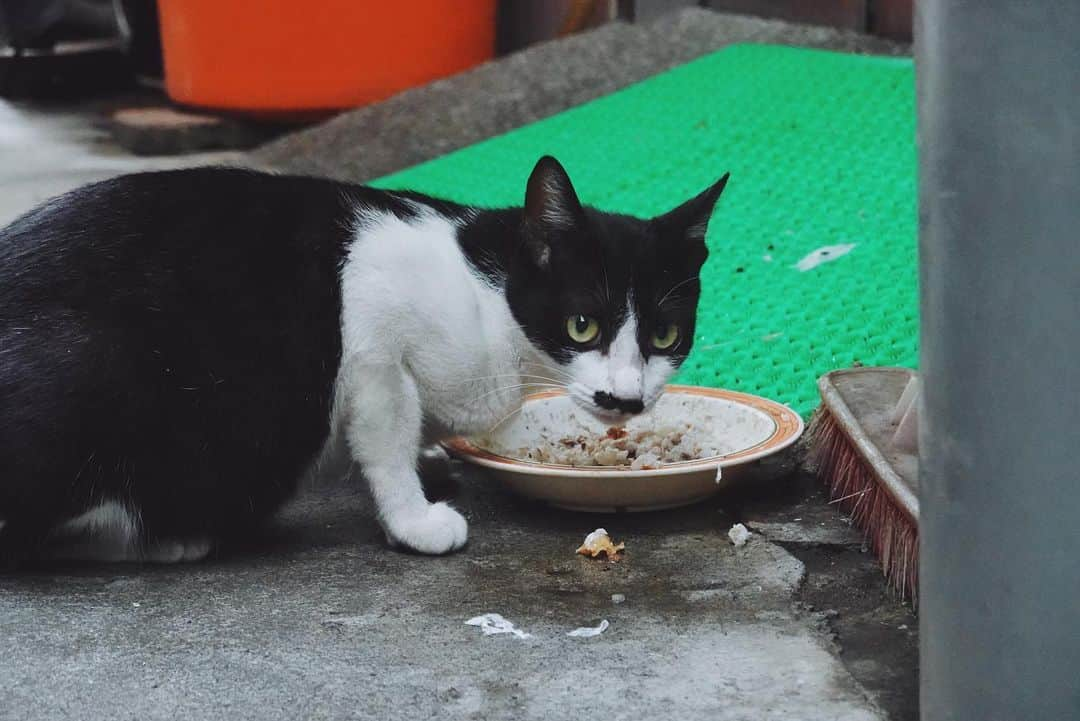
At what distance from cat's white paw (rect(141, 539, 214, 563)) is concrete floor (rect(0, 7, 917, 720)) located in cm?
2

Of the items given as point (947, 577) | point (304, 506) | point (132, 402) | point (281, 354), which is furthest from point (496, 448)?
point (947, 577)

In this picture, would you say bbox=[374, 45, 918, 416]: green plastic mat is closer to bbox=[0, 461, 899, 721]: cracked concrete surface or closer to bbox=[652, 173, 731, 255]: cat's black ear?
bbox=[652, 173, 731, 255]: cat's black ear

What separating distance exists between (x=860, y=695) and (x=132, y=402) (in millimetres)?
899

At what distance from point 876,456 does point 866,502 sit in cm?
8

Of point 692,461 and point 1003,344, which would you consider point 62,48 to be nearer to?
point 692,461

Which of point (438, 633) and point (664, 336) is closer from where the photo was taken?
point (438, 633)

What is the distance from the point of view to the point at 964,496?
1.10m

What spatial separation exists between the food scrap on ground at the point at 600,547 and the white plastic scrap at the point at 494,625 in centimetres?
23

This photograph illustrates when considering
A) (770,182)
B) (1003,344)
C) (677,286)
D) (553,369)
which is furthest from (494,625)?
(770,182)

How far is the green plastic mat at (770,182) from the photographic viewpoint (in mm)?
2402

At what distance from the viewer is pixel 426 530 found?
1.79m

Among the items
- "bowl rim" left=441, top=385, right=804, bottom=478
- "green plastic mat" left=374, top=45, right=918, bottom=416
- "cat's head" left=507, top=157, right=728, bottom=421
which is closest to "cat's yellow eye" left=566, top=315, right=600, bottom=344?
"cat's head" left=507, top=157, right=728, bottom=421

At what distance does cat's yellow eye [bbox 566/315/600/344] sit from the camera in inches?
69.6

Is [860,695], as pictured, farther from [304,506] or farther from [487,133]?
[487,133]
